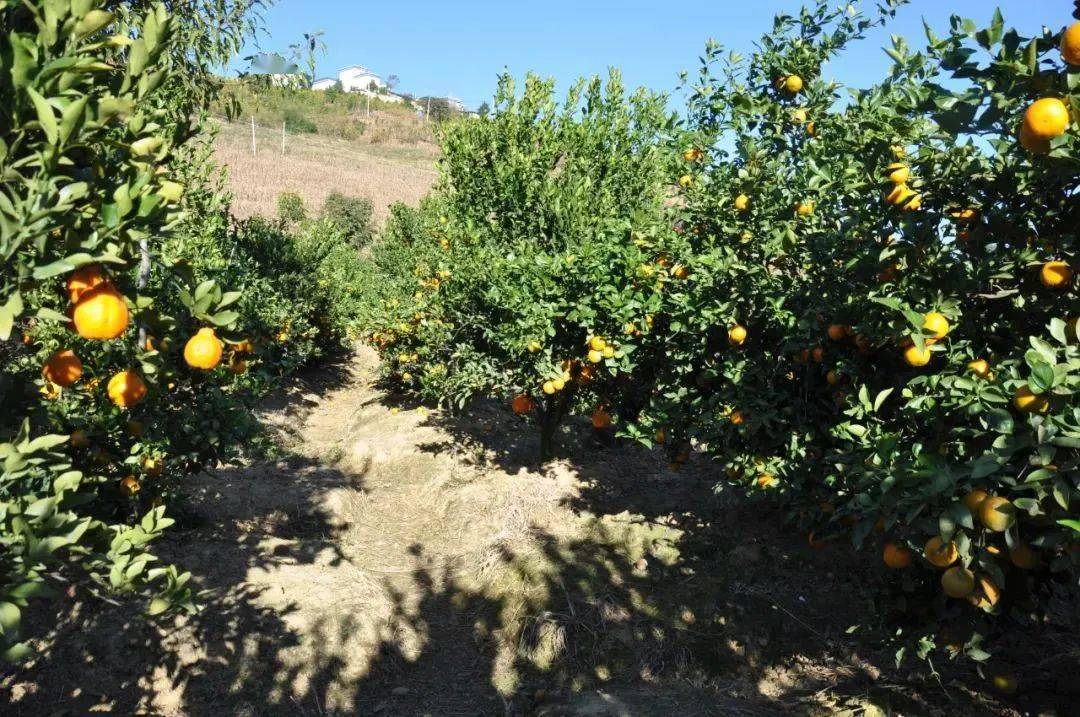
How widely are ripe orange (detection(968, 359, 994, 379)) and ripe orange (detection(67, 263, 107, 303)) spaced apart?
3.11 meters

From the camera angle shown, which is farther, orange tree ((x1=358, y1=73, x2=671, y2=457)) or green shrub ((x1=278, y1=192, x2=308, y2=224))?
green shrub ((x1=278, y1=192, x2=308, y2=224))

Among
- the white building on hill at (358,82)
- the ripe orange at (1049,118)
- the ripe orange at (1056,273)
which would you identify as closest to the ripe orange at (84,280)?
the ripe orange at (1049,118)

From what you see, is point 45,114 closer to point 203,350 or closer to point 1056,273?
point 203,350

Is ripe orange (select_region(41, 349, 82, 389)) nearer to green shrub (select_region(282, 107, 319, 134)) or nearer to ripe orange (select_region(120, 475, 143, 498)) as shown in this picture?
ripe orange (select_region(120, 475, 143, 498))

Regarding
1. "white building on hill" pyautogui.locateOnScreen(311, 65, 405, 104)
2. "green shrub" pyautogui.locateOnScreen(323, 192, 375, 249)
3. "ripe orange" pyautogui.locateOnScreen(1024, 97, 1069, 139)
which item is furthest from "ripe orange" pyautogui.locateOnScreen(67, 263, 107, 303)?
"white building on hill" pyautogui.locateOnScreen(311, 65, 405, 104)

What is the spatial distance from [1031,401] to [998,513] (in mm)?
396

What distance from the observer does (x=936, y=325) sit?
2.83 metres

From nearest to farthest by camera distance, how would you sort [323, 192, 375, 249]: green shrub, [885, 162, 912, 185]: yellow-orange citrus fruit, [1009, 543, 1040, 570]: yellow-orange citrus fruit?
1. [1009, 543, 1040, 570]: yellow-orange citrus fruit
2. [885, 162, 912, 185]: yellow-orange citrus fruit
3. [323, 192, 375, 249]: green shrub

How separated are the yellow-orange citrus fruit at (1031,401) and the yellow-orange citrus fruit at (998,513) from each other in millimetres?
321

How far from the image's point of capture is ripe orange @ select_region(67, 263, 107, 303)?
6.12 feet

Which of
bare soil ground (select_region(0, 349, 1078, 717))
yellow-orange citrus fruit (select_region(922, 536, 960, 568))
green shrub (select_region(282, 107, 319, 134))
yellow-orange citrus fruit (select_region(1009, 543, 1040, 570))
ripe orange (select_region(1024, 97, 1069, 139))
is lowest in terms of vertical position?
bare soil ground (select_region(0, 349, 1078, 717))

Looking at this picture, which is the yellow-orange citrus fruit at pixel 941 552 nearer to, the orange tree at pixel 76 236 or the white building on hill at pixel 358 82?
the orange tree at pixel 76 236

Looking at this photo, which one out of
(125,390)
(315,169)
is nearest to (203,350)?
(125,390)

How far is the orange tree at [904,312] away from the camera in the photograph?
7.30 feet
